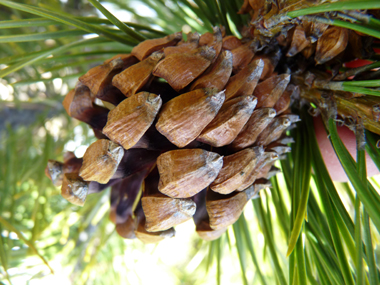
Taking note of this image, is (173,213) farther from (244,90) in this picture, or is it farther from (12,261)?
(12,261)

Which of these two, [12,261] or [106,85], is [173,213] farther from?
[12,261]

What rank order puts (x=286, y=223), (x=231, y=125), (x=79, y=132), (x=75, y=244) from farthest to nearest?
(x=79, y=132) → (x=75, y=244) → (x=286, y=223) → (x=231, y=125)

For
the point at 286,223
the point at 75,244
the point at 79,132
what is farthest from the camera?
the point at 79,132

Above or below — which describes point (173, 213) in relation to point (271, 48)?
below

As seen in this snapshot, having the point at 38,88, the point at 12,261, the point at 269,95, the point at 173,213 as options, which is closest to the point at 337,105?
the point at 269,95

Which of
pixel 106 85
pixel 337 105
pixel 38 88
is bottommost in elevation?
pixel 337 105

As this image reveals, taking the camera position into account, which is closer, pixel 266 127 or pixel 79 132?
pixel 266 127

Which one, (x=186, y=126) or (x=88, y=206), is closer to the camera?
(x=186, y=126)
